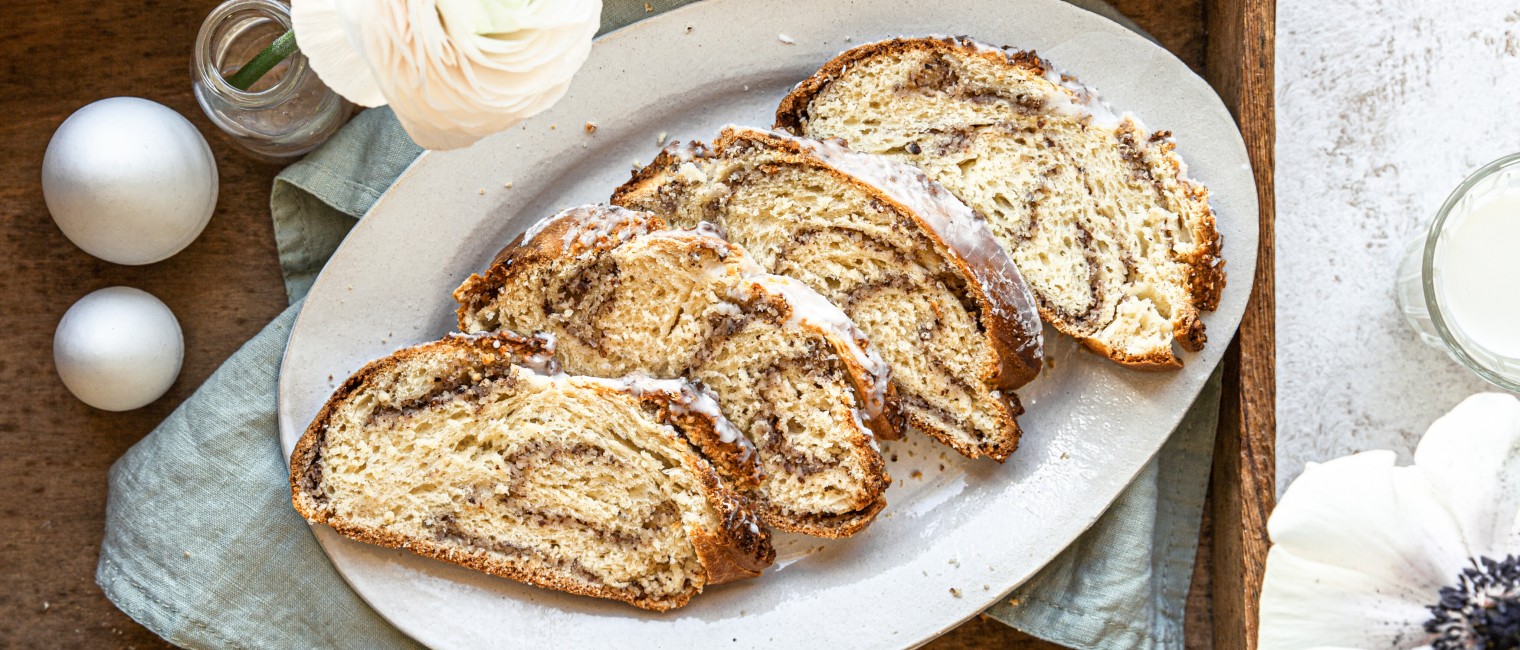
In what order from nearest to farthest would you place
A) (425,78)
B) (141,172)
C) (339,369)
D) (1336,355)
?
(425,78)
(141,172)
(339,369)
(1336,355)

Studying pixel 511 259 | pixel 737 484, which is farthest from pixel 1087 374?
pixel 511 259

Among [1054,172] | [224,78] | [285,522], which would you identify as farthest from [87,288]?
[1054,172]

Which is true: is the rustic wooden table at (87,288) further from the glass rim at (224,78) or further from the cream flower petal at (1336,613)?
the cream flower petal at (1336,613)

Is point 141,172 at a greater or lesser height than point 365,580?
greater

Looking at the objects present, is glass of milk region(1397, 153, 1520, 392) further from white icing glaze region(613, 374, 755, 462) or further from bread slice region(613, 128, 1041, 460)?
white icing glaze region(613, 374, 755, 462)

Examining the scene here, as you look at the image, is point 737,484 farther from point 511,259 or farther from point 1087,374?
point 1087,374

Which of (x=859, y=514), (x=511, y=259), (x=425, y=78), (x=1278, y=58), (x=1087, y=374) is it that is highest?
(x=425, y=78)
